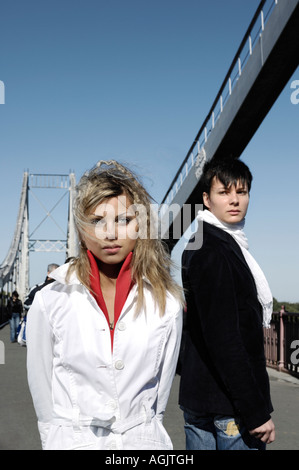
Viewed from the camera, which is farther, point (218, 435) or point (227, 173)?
point (227, 173)

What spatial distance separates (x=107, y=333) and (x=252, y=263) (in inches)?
26.3

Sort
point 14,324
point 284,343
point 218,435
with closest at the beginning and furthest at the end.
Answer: point 218,435 → point 284,343 → point 14,324

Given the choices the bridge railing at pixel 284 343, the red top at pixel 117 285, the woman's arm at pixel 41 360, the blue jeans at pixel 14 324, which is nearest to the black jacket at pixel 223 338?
the red top at pixel 117 285

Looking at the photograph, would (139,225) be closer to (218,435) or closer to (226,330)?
(226,330)

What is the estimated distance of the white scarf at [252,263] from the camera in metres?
1.94

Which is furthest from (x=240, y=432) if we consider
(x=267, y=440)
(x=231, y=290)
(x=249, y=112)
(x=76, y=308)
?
(x=249, y=112)

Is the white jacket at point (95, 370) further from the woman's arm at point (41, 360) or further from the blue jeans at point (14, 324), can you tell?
the blue jeans at point (14, 324)

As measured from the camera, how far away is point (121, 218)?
67.4 inches

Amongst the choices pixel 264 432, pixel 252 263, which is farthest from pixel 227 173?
pixel 264 432

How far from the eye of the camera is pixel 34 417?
5.06 m

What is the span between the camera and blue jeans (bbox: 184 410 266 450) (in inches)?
70.2

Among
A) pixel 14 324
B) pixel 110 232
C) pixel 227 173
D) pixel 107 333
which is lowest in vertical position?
pixel 14 324

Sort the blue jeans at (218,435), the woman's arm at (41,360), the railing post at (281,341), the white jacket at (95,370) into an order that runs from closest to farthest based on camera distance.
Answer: the white jacket at (95,370) < the woman's arm at (41,360) < the blue jeans at (218,435) < the railing post at (281,341)

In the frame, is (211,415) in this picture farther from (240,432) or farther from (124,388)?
(124,388)
